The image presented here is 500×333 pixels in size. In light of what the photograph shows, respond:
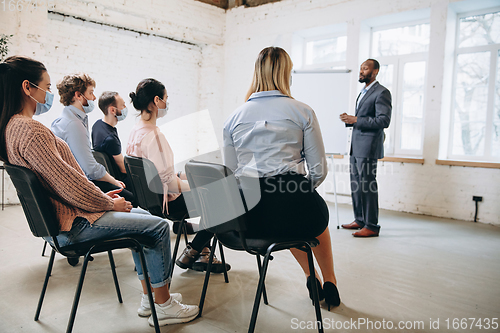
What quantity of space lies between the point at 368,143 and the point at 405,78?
6.70ft

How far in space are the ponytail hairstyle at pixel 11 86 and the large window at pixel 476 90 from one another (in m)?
4.63

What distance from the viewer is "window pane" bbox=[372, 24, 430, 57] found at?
4742 mm

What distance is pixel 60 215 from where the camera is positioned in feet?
4.67

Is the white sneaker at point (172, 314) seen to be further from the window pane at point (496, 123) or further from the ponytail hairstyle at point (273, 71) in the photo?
the window pane at point (496, 123)

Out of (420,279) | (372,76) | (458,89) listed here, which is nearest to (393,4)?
(458,89)

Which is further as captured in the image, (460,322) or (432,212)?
(432,212)

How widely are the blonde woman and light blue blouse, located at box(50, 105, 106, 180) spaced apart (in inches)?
45.6

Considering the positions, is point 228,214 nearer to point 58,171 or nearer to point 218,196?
point 218,196

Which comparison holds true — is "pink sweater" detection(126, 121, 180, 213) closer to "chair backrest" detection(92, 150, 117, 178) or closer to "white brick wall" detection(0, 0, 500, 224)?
"chair backrest" detection(92, 150, 117, 178)

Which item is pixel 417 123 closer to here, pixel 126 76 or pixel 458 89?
pixel 458 89

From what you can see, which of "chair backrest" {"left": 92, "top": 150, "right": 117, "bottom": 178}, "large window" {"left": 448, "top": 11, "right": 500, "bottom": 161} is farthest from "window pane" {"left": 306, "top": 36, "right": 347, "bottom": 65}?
"chair backrest" {"left": 92, "top": 150, "right": 117, "bottom": 178}

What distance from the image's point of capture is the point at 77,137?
2.32 metres

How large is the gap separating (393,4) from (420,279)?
3710 millimetres

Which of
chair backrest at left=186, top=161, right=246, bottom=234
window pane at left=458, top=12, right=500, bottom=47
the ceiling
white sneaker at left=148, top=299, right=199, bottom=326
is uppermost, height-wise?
the ceiling
